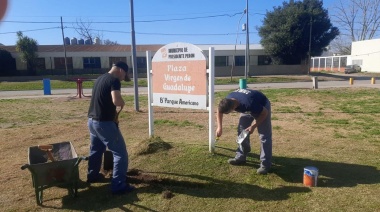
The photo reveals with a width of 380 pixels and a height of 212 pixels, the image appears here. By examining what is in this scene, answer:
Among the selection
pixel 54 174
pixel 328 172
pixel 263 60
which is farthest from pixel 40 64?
pixel 328 172

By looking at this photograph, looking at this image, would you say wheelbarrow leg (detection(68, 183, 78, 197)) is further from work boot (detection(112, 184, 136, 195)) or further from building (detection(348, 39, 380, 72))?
building (detection(348, 39, 380, 72))

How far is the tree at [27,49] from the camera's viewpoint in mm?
34109

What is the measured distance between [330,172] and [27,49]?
121 feet

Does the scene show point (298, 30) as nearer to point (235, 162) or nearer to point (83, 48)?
point (83, 48)

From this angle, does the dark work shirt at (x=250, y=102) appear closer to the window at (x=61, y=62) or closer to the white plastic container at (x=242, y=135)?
the white plastic container at (x=242, y=135)

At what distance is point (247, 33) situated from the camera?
28156 millimetres

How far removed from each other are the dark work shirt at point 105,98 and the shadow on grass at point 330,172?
8.30 feet

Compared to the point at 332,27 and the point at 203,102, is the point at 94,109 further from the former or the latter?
the point at 332,27

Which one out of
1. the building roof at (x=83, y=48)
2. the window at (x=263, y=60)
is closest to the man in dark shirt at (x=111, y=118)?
the building roof at (x=83, y=48)

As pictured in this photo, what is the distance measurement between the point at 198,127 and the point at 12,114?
732 centimetres

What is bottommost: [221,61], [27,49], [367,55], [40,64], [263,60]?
[40,64]

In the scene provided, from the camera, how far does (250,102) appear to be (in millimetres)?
4016

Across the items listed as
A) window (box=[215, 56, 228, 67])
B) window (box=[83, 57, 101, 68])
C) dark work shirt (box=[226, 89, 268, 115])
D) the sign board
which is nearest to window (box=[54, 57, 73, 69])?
window (box=[83, 57, 101, 68])

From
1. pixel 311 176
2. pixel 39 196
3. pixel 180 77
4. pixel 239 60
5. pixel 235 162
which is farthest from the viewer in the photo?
pixel 239 60
